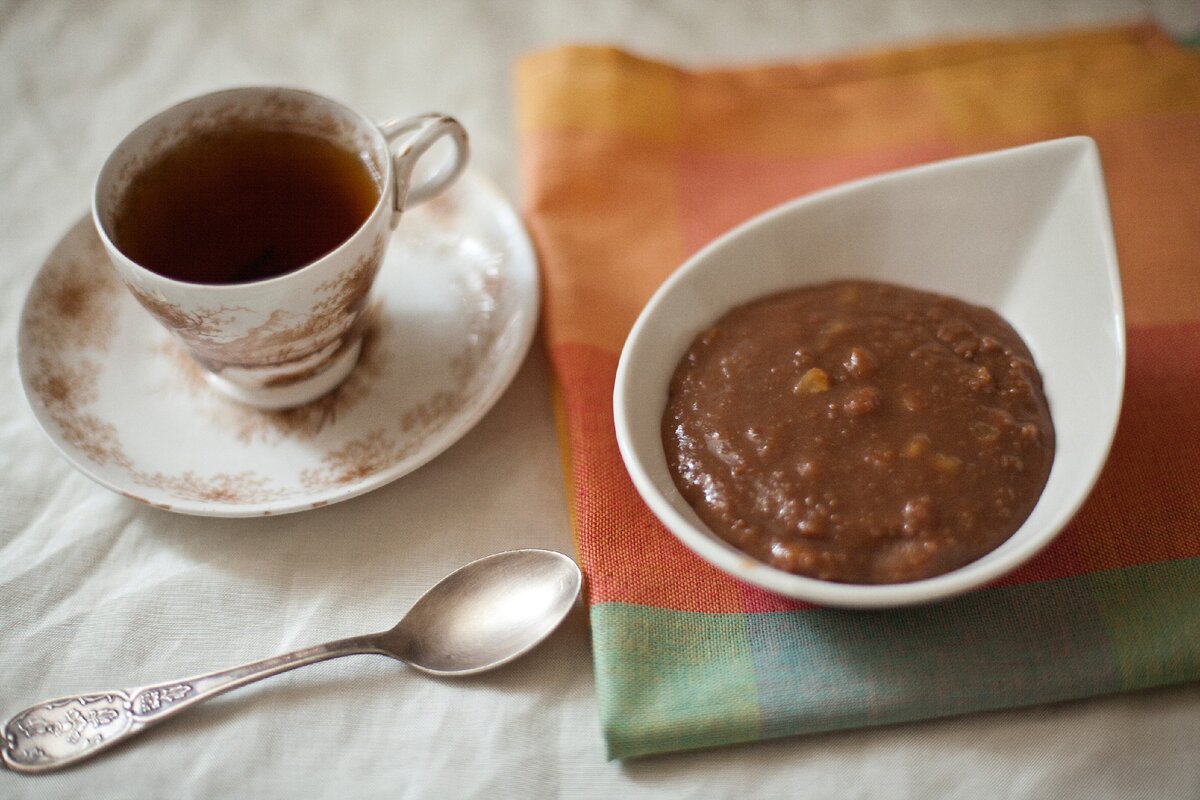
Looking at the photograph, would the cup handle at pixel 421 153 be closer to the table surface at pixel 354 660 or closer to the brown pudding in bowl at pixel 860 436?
the table surface at pixel 354 660

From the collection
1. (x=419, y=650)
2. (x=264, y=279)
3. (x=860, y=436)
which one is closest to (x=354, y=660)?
(x=419, y=650)

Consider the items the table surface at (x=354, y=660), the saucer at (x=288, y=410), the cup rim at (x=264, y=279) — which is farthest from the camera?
the saucer at (x=288, y=410)

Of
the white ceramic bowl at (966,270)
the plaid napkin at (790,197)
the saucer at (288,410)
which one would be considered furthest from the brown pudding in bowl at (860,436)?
the saucer at (288,410)

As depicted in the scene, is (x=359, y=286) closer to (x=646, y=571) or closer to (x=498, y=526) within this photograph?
(x=498, y=526)

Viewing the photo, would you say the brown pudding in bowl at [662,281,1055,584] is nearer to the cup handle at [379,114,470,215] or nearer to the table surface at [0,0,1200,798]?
the table surface at [0,0,1200,798]

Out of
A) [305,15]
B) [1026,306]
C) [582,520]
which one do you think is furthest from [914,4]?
[582,520]

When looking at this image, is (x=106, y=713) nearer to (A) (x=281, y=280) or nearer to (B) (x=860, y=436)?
(A) (x=281, y=280)

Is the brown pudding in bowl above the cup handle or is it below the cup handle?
below

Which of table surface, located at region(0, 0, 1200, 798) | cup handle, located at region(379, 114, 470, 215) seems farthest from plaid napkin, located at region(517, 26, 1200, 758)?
cup handle, located at region(379, 114, 470, 215)
